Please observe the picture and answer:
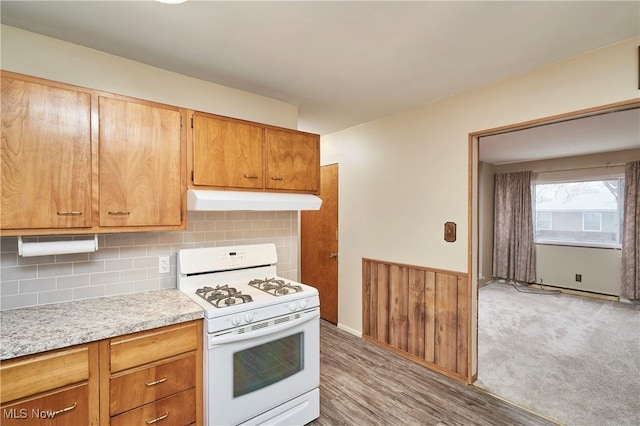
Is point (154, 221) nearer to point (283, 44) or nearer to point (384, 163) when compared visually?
point (283, 44)

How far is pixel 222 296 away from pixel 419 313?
78.0 inches

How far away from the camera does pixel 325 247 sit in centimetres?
414

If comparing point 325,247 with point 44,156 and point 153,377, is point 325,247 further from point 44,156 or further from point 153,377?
point 44,156

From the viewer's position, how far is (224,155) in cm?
215

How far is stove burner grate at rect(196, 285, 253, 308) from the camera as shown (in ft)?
6.08

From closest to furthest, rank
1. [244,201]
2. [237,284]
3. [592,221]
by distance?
[244,201]
[237,284]
[592,221]

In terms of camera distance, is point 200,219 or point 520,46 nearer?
point 520,46

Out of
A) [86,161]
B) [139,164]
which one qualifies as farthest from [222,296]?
[86,161]

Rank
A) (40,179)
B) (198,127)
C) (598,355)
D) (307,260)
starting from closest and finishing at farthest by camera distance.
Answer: (40,179) → (198,127) → (598,355) → (307,260)

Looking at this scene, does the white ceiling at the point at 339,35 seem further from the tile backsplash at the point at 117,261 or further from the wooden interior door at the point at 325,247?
the wooden interior door at the point at 325,247

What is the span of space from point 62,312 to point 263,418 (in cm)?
133

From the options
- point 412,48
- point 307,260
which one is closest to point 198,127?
point 412,48

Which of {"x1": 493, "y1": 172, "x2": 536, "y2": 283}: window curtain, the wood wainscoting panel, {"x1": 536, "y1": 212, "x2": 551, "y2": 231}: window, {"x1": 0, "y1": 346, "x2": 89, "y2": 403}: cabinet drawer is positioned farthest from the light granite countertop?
{"x1": 536, "y1": 212, "x2": 551, "y2": 231}: window

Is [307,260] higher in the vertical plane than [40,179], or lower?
lower
